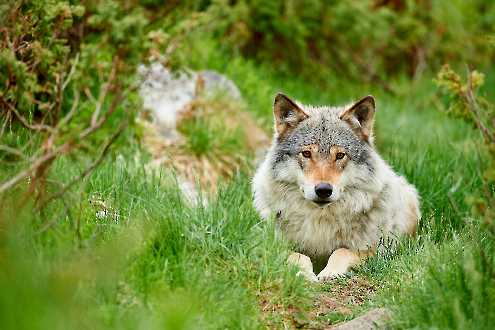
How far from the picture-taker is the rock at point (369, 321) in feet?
14.9

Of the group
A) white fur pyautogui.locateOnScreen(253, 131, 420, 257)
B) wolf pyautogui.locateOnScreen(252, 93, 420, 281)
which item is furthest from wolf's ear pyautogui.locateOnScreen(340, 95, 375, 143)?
white fur pyautogui.locateOnScreen(253, 131, 420, 257)

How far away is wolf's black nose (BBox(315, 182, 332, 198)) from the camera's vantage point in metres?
5.87

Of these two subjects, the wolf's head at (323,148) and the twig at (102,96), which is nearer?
the twig at (102,96)

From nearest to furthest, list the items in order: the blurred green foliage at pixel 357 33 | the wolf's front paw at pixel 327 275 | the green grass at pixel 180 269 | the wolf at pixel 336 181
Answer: the green grass at pixel 180 269 → the wolf's front paw at pixel 327 275 → the wolf at pixel 336 181 → the blurred green foliage at pixel 357 33

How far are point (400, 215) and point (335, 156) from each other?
82 cm

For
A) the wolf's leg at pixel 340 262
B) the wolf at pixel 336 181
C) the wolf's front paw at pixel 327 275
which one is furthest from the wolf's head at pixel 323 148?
the wolf's front paw at pixel 327 275

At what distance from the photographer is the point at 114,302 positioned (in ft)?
14.0

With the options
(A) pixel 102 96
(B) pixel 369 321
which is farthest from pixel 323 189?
(A) pixel 102 96

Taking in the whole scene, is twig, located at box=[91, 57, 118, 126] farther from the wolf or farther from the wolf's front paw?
the wolf's front paw

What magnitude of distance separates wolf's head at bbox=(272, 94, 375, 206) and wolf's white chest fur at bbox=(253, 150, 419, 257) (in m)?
0.08

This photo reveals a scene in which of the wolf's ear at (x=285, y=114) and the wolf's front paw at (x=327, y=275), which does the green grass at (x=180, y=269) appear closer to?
the wolf's front paw at (x=327, y=275)

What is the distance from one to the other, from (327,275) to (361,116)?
135 centimetres

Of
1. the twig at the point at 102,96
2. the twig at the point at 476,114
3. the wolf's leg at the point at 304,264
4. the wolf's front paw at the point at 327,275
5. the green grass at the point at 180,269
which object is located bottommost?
the wolf's front paw at the point at 327,275

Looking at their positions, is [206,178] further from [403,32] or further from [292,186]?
[403,32]
